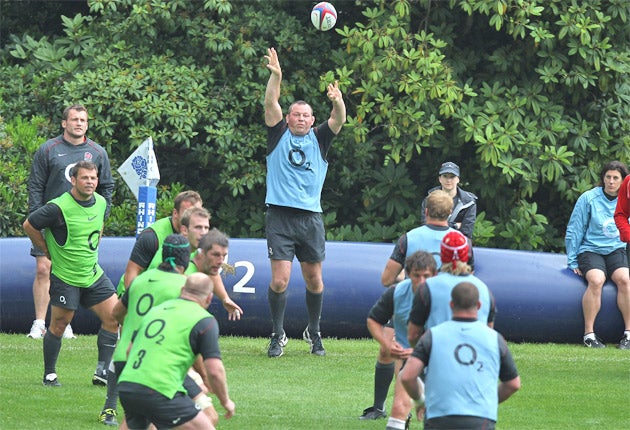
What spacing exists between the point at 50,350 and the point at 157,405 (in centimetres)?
371

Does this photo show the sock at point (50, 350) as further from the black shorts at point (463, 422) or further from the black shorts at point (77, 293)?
the black shorts at point (463, 422)

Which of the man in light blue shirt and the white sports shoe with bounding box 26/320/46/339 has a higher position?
the man in light blue shirt

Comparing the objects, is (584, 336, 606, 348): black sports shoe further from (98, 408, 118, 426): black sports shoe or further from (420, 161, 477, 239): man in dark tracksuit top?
(98, 408, 118, 426): black sports shoe

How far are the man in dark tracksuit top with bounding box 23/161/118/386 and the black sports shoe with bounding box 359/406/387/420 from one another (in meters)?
2.24

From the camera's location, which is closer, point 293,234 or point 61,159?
point 293,234

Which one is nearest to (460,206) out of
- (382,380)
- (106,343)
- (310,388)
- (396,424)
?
(310,388)

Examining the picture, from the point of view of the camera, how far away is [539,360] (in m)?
12.5

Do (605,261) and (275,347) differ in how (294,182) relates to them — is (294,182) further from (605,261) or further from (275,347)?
(605,261)

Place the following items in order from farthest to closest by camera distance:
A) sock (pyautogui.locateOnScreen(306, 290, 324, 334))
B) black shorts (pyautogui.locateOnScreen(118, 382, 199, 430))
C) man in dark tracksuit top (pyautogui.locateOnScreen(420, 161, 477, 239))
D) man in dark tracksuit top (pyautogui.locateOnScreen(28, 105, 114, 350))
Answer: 1. man in dark tracksuit top (pyautogui.locateOnScreen(420, 161, 477, 239))
2. man in dark tracksuit top (pyautogui.locateOnScreen(28, 105, 114, 350))
3. sock (pyautogui.locateOnScreen(306, 290, 324, 334))
4. black shorts (pyautogui.locateOnScreen(118, 382, 199, 430))

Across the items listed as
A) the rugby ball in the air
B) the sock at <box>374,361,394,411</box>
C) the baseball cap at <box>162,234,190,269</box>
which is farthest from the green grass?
the rugby ball in the air

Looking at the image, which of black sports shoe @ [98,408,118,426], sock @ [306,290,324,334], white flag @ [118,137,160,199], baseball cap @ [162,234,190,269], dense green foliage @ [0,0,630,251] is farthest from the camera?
dense green foliage @ [0,0,630,251]

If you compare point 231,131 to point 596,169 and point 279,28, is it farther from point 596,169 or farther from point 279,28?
→ point 596,169

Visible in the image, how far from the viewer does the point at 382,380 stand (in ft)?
30.4

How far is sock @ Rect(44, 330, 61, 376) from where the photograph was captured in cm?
1034
